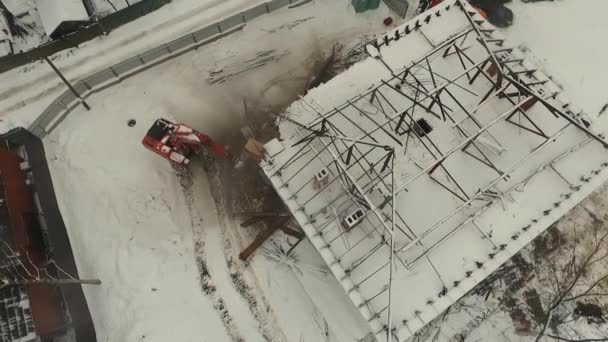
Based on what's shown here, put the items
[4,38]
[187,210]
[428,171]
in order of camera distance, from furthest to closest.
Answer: [4,38] < [187,210] < [428,171]

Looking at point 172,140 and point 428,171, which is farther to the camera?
point 172,140

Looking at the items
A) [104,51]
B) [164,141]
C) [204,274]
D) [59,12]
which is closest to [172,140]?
[164,141]

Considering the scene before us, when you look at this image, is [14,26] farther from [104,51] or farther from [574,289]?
[574,289]

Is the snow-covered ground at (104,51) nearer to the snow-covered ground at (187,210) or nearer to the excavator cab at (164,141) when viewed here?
the snow-covered ground at (187,210)

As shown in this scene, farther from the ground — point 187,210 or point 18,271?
point 187,210

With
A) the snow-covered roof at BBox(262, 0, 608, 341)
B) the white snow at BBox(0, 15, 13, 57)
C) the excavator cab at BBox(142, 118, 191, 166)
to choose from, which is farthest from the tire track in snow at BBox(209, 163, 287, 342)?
the white snow at BBox(0, 15, 13, 57)

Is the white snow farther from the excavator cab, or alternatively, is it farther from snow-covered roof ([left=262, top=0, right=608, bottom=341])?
snow-covered roof ([left=262, top=0, right=608, bottom=341])
